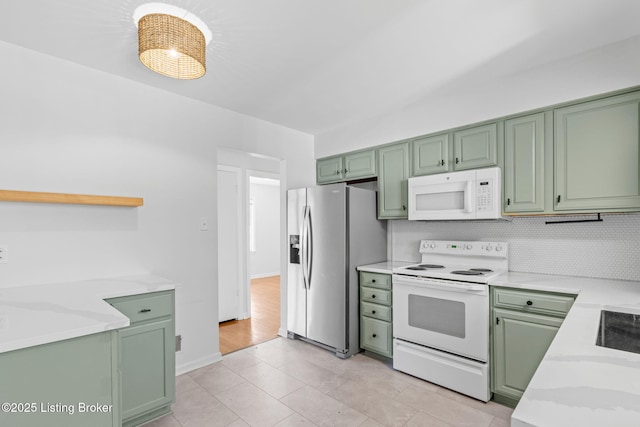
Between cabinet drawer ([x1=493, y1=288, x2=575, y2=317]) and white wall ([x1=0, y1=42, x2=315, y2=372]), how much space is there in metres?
2.40

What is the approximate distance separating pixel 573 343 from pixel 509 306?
52.2 inches

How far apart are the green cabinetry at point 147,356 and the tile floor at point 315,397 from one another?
5.8 inches

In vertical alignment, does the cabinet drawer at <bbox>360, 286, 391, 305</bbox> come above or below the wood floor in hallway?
above

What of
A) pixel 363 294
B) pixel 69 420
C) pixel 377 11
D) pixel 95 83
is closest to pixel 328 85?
pixel 377 11

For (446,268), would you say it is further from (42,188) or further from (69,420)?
(42,188)

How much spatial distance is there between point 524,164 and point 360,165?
5.13ft

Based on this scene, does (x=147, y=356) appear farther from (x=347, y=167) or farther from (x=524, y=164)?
(x=524, y=164)

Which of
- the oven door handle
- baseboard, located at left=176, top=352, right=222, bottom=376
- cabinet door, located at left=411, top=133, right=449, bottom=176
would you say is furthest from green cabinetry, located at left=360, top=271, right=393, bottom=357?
baseboard, located at left=176, top=352, right=222, bottom=376

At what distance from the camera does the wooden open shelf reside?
1.90 metres

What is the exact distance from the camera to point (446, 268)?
2.80 m

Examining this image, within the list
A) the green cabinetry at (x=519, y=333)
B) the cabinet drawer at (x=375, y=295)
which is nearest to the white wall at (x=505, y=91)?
the green cabinetry at (x=519, y=333)

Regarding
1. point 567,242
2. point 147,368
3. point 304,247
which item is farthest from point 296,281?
point 567,242

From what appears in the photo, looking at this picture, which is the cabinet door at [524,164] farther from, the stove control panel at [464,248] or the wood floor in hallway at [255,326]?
the wood floor in hallway at [255,326]

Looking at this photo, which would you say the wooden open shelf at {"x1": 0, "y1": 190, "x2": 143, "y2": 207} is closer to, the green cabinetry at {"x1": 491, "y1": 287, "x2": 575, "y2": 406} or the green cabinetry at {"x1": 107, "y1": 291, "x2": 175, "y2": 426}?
the green cabinetry at {"x1": 107, "y1": 291, "x2": 175, "y2": 426}
